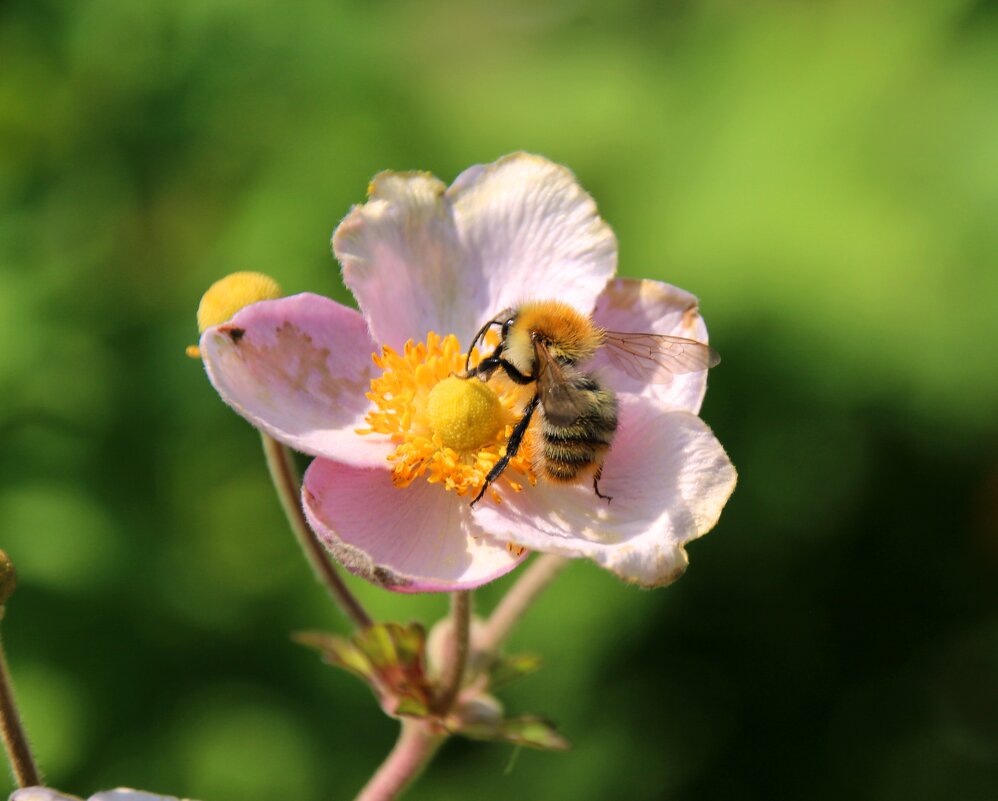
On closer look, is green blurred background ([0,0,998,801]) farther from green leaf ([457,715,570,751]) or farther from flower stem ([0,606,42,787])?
flower stem ([0,606,42,787])

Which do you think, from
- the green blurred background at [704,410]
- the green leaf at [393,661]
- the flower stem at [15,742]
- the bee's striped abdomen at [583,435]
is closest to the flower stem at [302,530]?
the green leaf at [393,661]

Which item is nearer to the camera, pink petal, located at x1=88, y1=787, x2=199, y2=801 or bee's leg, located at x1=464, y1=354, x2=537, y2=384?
pink petal, located at x1=88, y1=787, x2=199, y2=801

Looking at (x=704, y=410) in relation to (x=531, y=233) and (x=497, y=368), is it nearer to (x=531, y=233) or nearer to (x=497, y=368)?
(x=531, y=233)

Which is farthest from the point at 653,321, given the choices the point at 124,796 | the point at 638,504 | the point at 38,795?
the point at 38,795

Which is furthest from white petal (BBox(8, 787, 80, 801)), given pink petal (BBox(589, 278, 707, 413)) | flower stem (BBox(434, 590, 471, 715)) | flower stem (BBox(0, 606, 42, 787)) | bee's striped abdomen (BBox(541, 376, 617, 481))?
pink petal (BBox(589, 278, 707, 413))

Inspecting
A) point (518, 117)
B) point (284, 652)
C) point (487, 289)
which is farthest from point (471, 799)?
point (518, 117)

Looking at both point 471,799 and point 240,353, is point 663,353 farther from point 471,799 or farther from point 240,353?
point 471,799
